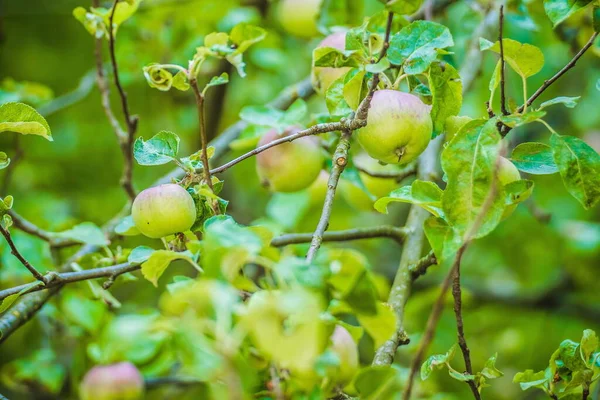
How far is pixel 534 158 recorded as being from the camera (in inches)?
40.0

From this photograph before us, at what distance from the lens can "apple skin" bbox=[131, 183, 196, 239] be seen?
96 cm

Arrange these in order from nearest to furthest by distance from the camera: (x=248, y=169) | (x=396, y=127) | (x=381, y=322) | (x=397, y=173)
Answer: (x=381, y=322) → (x=396, y=127) → (x=397, y=173) → (x=248, y=169)

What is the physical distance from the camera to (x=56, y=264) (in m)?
1.69

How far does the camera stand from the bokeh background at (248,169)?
2322 mm

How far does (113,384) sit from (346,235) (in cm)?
68

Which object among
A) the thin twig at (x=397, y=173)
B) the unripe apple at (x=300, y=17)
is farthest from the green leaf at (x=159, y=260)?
the unripe apple at (x=300, y=17)

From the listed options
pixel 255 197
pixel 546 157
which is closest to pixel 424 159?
pixel 546 157

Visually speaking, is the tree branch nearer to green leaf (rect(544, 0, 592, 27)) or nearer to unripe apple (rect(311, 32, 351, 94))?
unripe apple (rect(311, 32, 351, 94))

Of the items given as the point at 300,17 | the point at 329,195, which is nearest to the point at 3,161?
the point at 329,195

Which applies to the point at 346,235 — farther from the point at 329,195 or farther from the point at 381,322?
the point at 381,322

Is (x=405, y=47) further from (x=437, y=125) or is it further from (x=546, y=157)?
(x=546, y=157)

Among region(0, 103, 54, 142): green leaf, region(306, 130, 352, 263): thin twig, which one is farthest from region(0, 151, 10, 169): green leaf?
region(306, 130, 352, 263): thin twig

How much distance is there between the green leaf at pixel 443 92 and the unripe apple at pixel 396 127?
23 millimetres

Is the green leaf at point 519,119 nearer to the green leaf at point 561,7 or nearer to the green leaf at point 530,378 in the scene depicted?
the green leaf at point 561,7
